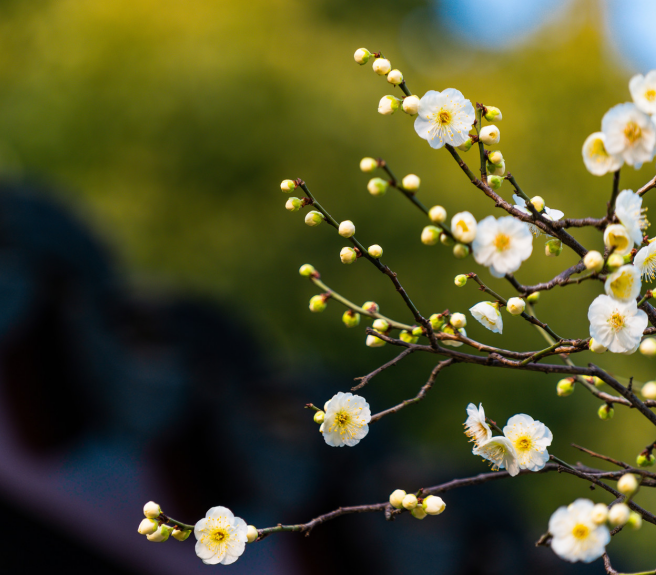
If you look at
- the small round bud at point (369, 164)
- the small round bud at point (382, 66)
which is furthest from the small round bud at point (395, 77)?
the small round bud at point (369, 164)


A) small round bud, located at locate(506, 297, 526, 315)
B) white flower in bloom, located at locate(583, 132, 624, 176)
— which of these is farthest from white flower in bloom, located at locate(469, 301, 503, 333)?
white flower in bloom, located at locate(583, 132, 624, 176)

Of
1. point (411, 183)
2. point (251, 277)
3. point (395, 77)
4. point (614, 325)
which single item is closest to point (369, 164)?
point (411, 183)

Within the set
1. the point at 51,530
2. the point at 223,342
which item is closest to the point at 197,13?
the point at 223,342

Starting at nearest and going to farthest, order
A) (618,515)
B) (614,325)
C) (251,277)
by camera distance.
→ (618,515), (614,325), (251,277)

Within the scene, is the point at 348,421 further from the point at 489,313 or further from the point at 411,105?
the point at 411,105

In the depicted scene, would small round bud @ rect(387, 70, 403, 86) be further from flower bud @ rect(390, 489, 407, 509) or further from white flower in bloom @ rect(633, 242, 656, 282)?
flower bud @ rect(390, 489, 407, 509)

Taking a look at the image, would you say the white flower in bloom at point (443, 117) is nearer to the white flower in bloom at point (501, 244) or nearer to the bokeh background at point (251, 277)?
the white flower in bloom at point (501, 244)

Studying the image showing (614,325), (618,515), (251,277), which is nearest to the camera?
(618,515)

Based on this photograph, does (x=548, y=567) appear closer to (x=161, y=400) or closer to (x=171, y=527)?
(x=161, y=400)
